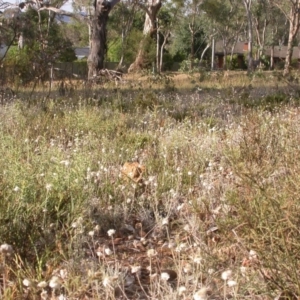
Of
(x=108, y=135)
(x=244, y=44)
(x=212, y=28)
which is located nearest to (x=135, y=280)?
(x=108, y=135)

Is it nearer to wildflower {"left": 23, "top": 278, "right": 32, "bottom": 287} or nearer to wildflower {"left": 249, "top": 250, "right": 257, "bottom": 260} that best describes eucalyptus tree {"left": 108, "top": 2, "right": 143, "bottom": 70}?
wildflower {"left": 249, "top": 250, "right": 257, "bottom": 260}

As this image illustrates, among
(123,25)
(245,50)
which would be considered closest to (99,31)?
(123,25)

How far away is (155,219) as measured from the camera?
3162 millimetres

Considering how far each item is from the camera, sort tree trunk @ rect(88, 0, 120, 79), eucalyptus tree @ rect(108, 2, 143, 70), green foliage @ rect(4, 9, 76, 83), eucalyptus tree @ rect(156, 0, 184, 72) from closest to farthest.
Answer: green foliage @ rect(4, 9, 76, 83), tree trunk @ rect(88, 0, 120, 79), eucalyptus tree @ rect(108, 2, 143, 70), eucalyptus tree @ rect(156, 0, 184, 72)

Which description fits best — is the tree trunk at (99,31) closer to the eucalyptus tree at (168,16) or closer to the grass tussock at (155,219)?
the grass tussock at (155,219)

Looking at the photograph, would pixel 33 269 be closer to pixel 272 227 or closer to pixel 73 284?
Result: pixel 73 284

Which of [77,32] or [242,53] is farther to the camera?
[242,53]

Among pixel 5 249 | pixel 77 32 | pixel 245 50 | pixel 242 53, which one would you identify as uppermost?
pixel 77 32

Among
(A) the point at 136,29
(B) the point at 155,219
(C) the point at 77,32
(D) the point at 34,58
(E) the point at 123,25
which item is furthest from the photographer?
(C) the point at 77,32

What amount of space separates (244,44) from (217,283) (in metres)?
68.6

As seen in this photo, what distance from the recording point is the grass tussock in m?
2.14

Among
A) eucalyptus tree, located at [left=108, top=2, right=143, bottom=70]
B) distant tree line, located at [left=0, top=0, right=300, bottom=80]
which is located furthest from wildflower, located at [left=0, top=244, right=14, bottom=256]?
eucalyptus tree, located at [left=108, top=2, right=143, bottom=70]

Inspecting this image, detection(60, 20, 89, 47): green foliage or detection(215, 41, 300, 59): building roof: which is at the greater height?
detection(60, 20, 89, 47): green foliage

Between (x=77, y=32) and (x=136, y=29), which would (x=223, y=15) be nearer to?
(x=136, y=29)
